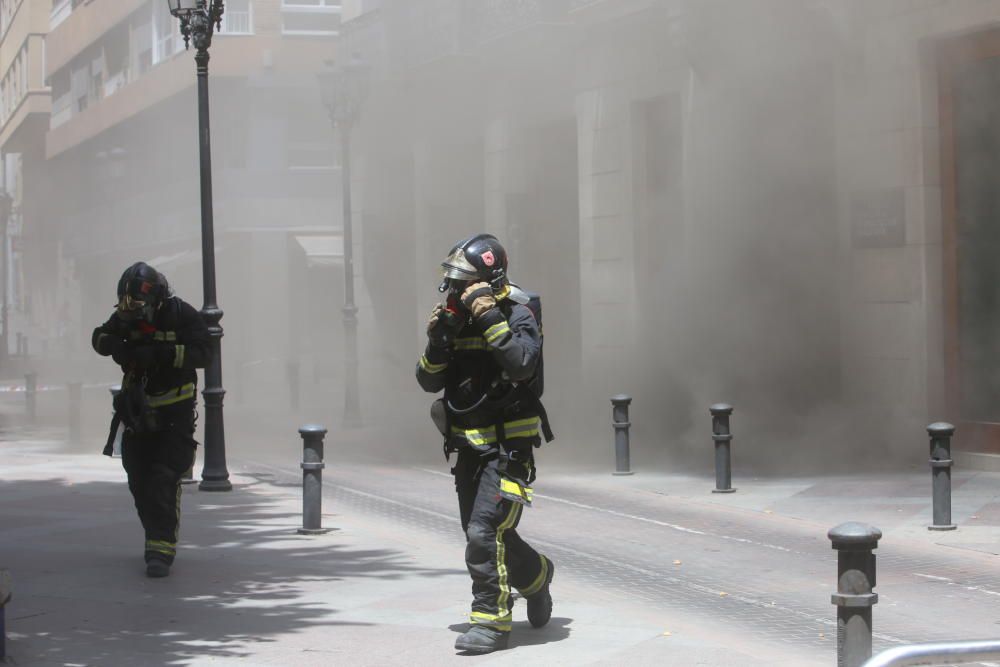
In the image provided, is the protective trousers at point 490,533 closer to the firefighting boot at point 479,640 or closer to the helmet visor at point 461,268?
the firefighting boot at point 479,640

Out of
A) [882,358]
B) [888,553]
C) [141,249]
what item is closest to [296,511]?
[888,553]

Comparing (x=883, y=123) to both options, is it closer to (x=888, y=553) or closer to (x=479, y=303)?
(x=888, y=553)

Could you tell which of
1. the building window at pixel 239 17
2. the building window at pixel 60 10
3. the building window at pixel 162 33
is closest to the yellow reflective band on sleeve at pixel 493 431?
the building window at pixel 239 17

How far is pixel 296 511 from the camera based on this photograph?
399 inches

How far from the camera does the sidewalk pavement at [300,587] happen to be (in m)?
5.75

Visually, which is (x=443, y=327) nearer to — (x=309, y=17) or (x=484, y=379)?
(x=484, y=379)

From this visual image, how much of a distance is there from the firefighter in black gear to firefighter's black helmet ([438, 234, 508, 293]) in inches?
88.5

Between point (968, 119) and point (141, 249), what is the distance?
32.7 m

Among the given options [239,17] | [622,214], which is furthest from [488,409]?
[239,17]

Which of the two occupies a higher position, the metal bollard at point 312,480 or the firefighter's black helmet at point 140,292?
the firefighter's black helmet at point 140,292

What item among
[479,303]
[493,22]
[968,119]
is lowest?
[479,303]

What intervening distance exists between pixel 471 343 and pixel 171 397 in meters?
2.34

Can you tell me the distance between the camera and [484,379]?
19.0 ft

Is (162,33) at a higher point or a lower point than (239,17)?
higher
